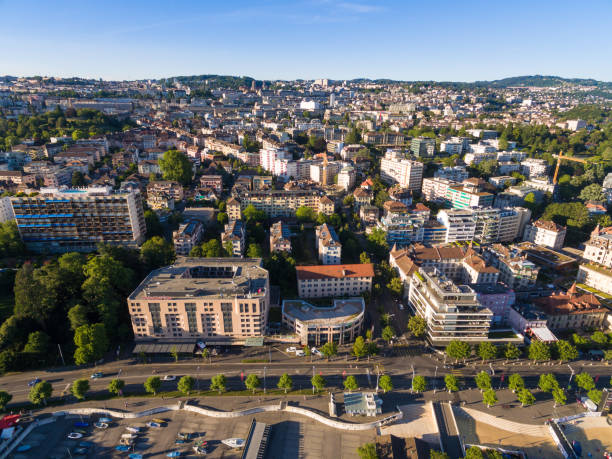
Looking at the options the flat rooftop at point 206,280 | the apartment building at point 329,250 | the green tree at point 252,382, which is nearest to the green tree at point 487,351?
the apartment building at point 329,250

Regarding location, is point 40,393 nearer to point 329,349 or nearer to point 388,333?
point 329,349

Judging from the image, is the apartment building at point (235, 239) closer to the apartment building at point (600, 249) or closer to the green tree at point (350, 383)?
the green tree at point (350, 383)

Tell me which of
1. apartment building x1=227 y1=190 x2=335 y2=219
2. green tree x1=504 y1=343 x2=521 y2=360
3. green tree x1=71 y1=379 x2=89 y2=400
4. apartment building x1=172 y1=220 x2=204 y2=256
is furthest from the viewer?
apartment building x1=227 y1=190 x2=335 y2=219

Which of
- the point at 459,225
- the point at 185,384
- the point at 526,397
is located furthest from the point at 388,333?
the point at 459,225

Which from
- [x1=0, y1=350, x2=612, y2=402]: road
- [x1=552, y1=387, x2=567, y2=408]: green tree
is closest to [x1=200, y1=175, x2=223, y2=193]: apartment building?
[x1=0, y1=350, x2=612, y2=402]: road

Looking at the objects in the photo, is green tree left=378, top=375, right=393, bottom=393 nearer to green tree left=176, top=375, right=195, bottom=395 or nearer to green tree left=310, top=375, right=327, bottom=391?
green tree left=310, top=375, right=327, bottom=391

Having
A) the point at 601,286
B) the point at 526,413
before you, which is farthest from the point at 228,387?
the point at 601,286

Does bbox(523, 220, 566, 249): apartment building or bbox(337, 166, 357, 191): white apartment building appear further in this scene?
bbox(337, 166, 357, 191): white apartment building
